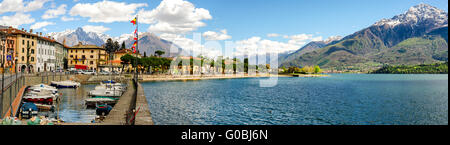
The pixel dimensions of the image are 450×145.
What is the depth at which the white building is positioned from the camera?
340 ft

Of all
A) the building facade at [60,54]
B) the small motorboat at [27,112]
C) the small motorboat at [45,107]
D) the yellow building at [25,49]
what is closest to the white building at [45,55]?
the yellow building at [25,49]

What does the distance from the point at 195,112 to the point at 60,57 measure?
380ft

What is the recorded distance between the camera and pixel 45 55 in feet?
356

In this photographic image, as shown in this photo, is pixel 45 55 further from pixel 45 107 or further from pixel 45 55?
pixel 45 107

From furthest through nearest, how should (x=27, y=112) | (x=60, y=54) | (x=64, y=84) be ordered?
(x=60, y=54)
(x=64, y=84)
(x=27, y=112)

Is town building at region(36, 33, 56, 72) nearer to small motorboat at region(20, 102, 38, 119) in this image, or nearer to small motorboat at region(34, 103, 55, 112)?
small motorboat at region(34, 103, 55, 112)

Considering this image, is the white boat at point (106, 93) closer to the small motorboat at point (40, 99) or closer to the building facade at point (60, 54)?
the small motorboat at point (40, 99)

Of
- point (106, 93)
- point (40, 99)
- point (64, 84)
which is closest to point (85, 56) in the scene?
point (64, 84)

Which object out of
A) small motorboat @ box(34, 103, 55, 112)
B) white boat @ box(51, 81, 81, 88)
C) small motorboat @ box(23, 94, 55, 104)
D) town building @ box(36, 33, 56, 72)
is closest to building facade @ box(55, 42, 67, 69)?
town building @ box(36, 33, 56, 72)

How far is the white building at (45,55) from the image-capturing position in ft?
340

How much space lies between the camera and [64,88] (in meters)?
70.5

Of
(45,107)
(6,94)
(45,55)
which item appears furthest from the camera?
(45,55)
